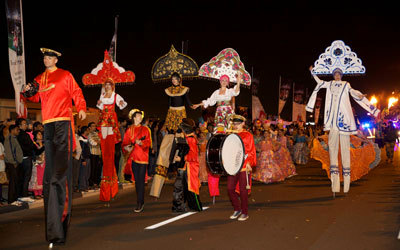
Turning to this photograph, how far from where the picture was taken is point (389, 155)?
22.2 meters

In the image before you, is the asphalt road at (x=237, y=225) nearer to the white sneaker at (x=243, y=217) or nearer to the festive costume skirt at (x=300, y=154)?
the white sneaker at (x=243, y=217)

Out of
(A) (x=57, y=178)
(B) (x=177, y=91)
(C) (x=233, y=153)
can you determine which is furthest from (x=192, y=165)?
(A) (x=57, y=178)

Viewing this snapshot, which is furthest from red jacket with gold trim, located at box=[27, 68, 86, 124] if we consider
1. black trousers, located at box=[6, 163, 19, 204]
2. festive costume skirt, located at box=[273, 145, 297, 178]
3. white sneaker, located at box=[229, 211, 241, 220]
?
festive costume skirt, located at box=[273, 145, 297, 178]

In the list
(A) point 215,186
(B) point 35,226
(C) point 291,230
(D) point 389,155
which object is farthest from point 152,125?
(D) point 389,155

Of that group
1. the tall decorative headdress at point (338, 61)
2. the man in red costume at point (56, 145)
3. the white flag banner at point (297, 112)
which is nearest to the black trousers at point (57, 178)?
the man in red costume at point (56, 145)

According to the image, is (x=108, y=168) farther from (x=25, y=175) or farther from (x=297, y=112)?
(x=297, y=112)

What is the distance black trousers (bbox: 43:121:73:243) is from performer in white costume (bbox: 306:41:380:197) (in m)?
6.51

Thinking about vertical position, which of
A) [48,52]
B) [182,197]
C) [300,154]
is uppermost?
[48,52]

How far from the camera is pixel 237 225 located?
7340 millimetres

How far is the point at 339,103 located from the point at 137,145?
5050mm

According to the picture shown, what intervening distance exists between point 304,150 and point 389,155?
4049 millimetres

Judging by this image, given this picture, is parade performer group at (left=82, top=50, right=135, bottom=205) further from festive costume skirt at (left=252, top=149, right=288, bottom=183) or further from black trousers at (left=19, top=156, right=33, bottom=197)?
festive costume skirt at (left=252, top=149, right=288, bottom=183)

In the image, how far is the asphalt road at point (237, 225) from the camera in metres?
6.09

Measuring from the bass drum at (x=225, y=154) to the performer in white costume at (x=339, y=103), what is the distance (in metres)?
3.54
